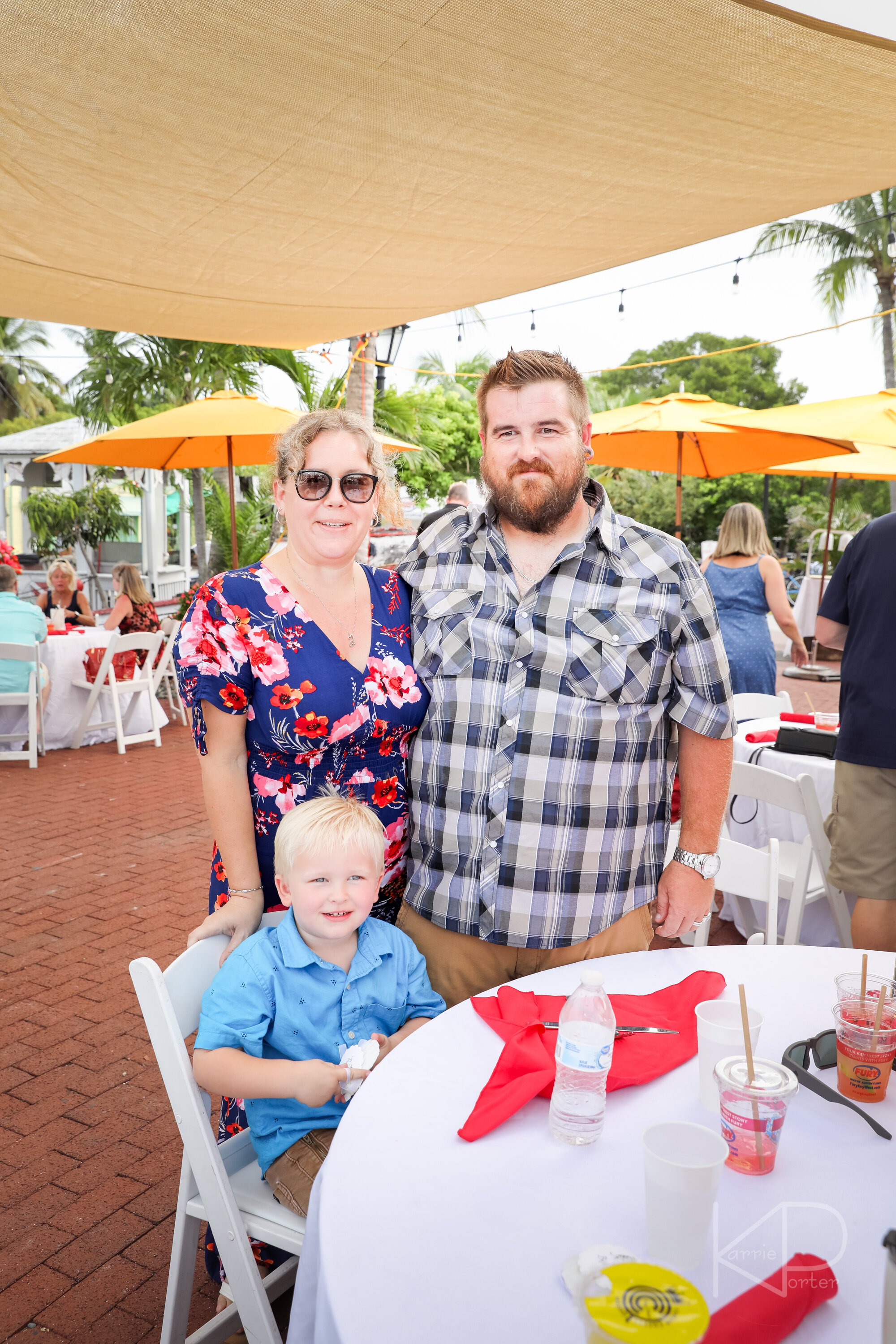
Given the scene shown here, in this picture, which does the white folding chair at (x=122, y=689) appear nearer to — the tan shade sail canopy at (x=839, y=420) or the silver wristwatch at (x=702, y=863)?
the tan shade sail canopy at (x=839, y=420)

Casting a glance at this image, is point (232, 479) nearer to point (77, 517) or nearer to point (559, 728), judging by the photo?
point (559, 728)

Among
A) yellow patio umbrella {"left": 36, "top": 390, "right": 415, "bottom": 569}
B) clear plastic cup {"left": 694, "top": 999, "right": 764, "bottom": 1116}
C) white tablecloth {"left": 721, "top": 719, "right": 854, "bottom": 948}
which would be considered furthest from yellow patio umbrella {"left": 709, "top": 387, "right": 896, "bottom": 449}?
clear plastic cup {"left": 694, "top": 999, "right": 764, "bottom": 1116}

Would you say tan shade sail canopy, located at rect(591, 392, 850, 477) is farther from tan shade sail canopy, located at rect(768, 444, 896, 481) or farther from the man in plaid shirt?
the man in plaid shirt

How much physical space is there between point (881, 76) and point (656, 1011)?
2.53m

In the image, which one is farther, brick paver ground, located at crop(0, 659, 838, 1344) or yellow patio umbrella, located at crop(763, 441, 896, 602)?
yellow patio umbrella, located at crop(763, 441, 896, 602)

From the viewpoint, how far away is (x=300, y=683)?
1.97 m

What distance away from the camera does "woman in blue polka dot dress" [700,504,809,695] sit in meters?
5.46

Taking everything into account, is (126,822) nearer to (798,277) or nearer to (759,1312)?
(759,1312)

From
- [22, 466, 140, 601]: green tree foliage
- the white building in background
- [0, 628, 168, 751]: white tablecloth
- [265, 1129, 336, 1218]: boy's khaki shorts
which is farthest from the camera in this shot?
the white building in background

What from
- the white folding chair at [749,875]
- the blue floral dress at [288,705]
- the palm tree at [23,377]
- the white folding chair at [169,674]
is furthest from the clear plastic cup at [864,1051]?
the palm tree at [23,377]

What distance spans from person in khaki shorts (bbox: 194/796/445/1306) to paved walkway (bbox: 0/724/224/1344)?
760mm

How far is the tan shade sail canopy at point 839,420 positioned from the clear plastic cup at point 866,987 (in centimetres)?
512

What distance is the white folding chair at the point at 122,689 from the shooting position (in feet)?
24.8

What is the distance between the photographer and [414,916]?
204 centimetres
